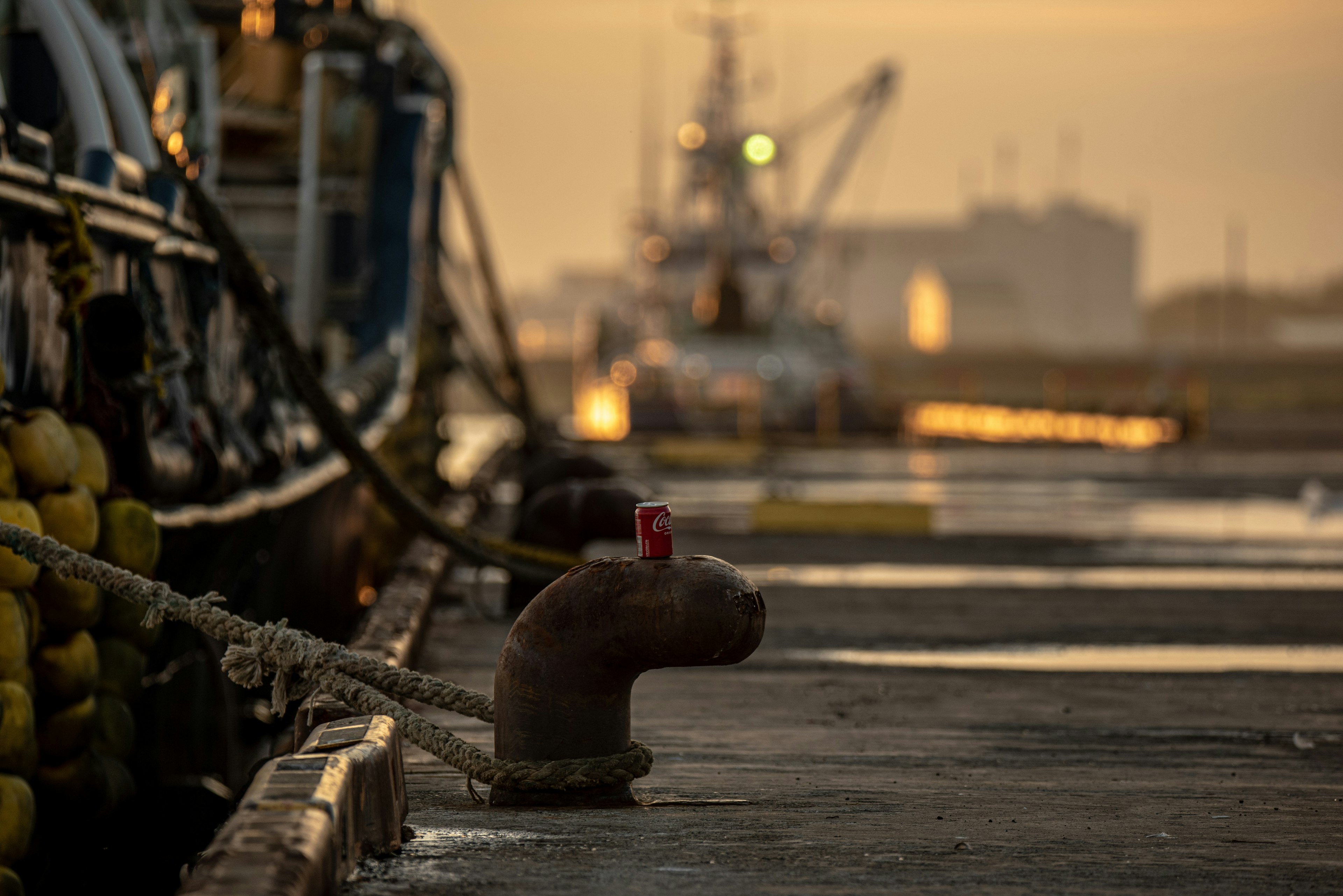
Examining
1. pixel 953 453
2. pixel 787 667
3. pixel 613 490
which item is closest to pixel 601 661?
pixel 787 667

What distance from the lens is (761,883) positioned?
4.08 m

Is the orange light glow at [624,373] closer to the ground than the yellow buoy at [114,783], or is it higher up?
higher up

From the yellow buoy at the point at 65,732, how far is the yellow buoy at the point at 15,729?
0.40 metres

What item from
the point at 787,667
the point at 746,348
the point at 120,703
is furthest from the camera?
the point at 746,348

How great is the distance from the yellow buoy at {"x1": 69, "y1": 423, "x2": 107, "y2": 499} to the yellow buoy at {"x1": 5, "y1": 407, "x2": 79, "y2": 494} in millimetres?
276

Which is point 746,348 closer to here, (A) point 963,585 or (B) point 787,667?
(A) point 963,585

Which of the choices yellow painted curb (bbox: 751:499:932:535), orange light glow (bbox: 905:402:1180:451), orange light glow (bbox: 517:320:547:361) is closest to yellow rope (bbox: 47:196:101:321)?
yellow painted curb (bbox: 751:499:932:535)

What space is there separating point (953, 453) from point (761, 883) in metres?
28.4

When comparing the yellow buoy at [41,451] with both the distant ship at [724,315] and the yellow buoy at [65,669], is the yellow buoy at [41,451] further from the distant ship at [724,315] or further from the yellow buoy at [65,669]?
the distant ship at [724,315]

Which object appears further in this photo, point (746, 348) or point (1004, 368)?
point (1004, 368)

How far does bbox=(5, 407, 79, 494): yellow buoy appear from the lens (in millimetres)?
5590

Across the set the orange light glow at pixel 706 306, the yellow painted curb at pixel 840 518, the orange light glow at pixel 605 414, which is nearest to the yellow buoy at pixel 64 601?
the yellow painted curb at pixel 840 518

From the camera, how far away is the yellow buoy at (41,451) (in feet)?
18.3

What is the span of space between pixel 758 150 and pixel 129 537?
31528 mm
